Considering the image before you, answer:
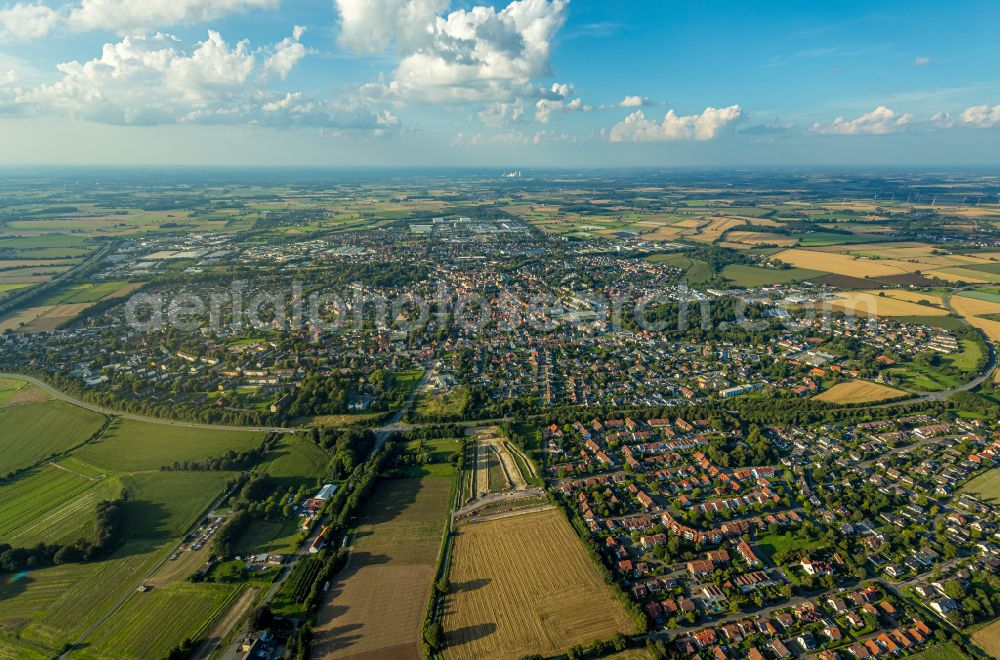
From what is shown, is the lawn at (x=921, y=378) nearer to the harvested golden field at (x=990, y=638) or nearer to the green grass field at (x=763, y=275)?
the harvested golden field at (x=990, y=638)

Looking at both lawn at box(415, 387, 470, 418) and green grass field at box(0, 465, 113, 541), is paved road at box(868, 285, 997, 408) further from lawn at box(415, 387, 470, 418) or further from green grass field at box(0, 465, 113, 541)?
green grass field at box(0, 465, 113, 541)

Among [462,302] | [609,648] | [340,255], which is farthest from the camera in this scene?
[340,255]

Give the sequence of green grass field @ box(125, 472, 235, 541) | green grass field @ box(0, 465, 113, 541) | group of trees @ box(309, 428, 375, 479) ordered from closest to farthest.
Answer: green grass field @ box(0, 465, 113, 541) → green grass field @ box(125, 472, 235, 541) → group of trees @ box(309, 428, 375, 479)

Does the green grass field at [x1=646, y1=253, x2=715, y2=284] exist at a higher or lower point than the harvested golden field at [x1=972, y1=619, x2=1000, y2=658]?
higher

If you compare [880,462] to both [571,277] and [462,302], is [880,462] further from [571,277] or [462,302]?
[571,277]

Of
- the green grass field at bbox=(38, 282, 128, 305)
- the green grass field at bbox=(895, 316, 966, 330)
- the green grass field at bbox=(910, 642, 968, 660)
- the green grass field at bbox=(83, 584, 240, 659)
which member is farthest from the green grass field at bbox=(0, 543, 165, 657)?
the green grass field at bbox=(895, 316, 966, 330)

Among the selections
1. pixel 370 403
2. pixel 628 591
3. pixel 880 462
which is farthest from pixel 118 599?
pixel 880 462

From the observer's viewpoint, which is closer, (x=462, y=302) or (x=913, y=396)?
(x=913, y=396)
